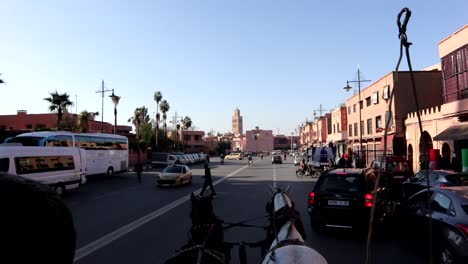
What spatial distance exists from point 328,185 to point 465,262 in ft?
14.2

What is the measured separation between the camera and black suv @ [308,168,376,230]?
29.9ft

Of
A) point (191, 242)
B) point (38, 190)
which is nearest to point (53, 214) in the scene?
point (38, 190)

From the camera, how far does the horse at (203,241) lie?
410 cm

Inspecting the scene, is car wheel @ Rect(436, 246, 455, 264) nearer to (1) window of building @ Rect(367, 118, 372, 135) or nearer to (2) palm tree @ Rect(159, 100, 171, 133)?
(1) window of building @ Rect(367, 118, 372, 135)

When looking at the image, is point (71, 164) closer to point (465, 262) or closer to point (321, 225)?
point (321, 225)

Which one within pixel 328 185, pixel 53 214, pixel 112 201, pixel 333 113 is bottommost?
pixel 112 201

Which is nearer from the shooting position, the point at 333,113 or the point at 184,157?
the point at 184,157

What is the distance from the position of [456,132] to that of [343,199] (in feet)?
55.0

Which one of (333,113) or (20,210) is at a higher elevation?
(333,113)

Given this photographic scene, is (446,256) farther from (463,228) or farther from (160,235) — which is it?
(160,235)

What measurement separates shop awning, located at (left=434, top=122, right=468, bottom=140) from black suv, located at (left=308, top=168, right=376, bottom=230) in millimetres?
14130

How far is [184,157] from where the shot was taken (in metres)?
57.2

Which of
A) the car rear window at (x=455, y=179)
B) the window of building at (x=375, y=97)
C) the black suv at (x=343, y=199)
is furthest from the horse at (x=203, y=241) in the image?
the window of building at (x=375, y=97)

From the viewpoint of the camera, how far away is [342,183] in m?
9.70
